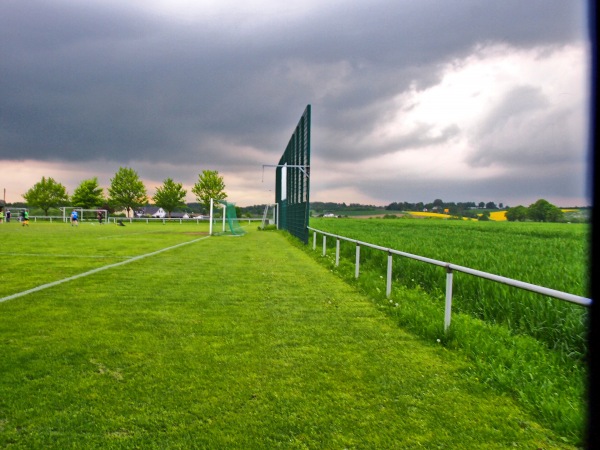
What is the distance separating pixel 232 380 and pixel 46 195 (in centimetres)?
9483

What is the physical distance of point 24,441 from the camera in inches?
103

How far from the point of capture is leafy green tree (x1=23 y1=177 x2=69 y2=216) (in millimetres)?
84188

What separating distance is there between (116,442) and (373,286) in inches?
238

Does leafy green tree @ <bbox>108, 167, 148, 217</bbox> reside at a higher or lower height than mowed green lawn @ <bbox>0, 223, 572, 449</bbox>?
higher

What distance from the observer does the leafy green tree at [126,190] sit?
82188mm

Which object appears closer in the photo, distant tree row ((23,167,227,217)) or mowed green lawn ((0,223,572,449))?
mowed green lawn ((0,223,572,449))

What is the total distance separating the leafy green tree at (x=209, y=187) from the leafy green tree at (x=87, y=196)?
17627mm

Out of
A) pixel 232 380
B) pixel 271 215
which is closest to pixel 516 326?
pixel 232 380

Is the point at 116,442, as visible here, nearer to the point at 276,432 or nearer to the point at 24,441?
the point at 24,441

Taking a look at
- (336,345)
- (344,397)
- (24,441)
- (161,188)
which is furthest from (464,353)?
(161,188)

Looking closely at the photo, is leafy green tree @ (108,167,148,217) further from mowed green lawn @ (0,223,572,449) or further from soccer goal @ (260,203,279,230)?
mowed green lawn @ (0,223,572,449)

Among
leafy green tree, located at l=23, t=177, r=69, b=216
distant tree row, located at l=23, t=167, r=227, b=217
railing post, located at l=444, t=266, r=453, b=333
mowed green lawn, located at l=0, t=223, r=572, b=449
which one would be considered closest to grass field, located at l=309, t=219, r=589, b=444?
railing post, located at l=444, t=266, r=453, b=333

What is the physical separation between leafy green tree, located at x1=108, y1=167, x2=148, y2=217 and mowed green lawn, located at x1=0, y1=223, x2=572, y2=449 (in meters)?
80.8

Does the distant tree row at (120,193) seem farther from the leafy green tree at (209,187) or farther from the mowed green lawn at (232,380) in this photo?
the mowed green lawn at (232,380)
